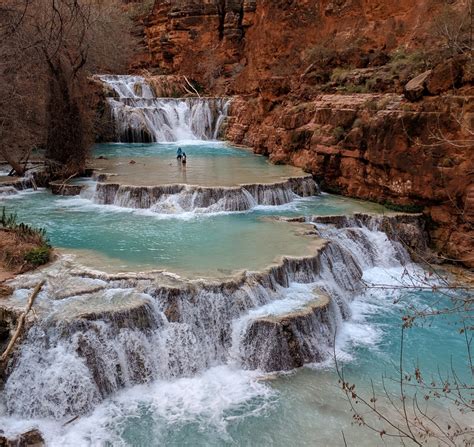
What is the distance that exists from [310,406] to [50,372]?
328 centimetres

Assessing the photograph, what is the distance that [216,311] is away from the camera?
24.9 ft

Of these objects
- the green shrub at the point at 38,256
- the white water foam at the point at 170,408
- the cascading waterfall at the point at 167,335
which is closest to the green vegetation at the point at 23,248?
the green shrub at the point at 38,256

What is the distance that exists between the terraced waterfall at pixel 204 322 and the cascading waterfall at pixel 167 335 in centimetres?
2

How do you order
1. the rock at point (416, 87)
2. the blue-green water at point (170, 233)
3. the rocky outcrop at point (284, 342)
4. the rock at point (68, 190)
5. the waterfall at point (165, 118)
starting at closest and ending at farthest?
the rocky outcrop at point (284, 342)
the blue-green water at point (170, 233)
the rock at point (416, 87)
the rock at point (68, 190)
the waterfall at point (165, 118)

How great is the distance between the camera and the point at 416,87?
→ 12.0 meters

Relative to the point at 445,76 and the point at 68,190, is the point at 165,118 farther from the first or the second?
the point at 445,76

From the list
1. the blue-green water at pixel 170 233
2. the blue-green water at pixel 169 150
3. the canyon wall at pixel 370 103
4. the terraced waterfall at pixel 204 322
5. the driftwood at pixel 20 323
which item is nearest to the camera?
the terraced waterfall at pixel 204 322

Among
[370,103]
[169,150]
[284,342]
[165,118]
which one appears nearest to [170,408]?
[284,342]

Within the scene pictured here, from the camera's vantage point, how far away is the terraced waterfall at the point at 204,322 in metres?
6.14

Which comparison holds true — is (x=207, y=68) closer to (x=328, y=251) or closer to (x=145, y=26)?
(x=145, y=26)

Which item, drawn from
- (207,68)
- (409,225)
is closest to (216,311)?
(409,225)

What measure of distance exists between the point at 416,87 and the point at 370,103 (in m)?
1.55

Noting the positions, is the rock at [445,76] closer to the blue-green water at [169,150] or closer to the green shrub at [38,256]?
the blue-green water at [169,150]

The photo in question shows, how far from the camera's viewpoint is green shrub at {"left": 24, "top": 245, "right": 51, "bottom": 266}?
27.4 feet
